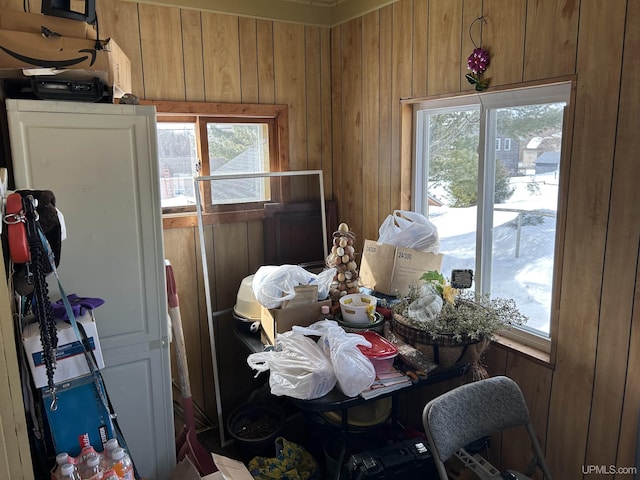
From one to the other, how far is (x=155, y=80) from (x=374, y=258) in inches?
58.7

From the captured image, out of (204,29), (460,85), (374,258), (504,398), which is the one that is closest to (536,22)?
(460,85)

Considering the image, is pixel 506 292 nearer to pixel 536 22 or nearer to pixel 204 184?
pixel 536 22

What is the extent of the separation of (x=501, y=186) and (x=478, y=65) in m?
0.55

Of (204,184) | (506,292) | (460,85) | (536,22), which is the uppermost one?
(536,22)

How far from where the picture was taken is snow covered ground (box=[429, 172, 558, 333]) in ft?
6.61

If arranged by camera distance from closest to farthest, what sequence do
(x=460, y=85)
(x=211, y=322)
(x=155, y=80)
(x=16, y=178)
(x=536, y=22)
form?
(x=16, y=178) → (x=536, y=22) → (x=460, y=85) → (x=155, y=80) → (x=211, y=322)

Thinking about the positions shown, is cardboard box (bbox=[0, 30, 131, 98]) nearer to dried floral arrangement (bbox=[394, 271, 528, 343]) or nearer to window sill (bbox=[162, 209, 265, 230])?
window sill (bbox=[162, 209, 265, 230])

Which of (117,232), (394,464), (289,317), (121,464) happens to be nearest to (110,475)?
(121,464)

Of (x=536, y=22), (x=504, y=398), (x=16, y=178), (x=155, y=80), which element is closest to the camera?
(x=16, y=178)

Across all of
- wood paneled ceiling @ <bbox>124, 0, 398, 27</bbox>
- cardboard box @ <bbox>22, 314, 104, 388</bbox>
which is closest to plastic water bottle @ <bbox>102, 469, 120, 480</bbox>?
cardboard box @ <bbox>22, 314, 104, 388</bbox>

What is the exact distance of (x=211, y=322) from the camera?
2668 millimetres

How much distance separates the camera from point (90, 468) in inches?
58.0

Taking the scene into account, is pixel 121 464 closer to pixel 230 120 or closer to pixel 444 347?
pixel 444 347

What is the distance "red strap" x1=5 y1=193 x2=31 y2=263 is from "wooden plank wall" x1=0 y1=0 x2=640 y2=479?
1408 mm
